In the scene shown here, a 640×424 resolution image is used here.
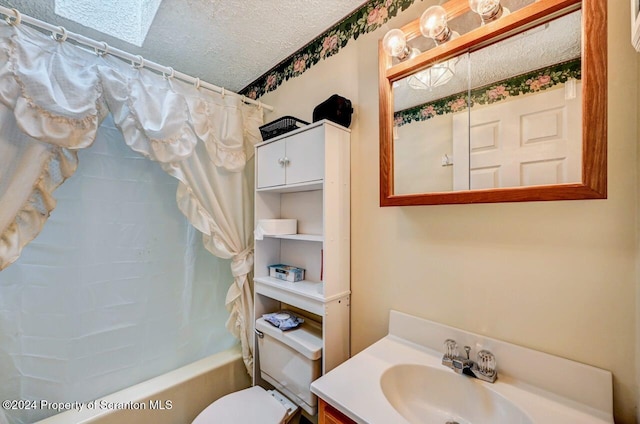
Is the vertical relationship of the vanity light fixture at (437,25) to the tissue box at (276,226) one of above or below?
above

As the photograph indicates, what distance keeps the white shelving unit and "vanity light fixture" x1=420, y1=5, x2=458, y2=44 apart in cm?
49

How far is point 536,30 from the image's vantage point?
775 mm

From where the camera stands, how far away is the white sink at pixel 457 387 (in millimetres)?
693

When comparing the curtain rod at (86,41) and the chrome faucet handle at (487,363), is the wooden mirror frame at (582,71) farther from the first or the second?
the curtain rod at (86,41)

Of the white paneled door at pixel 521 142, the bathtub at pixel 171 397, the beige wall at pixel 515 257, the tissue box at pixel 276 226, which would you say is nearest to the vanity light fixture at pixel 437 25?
the beige wall at pixel 515 257

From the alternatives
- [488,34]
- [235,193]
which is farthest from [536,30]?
[235,193]

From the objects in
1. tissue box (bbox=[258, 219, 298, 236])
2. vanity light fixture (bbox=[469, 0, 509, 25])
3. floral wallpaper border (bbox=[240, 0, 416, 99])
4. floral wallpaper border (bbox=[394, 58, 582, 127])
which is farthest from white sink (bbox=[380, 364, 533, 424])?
floral wallpaper border (bbox=[240, 0, 416, 99])

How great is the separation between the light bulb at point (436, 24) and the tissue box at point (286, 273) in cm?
124

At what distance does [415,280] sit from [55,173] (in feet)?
5.29

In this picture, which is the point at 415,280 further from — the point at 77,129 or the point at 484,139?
the point at 77,129

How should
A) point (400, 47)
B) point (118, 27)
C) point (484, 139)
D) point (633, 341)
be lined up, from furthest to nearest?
1. point (118, 27)
2. point (400, 47)
3. point (484, 139)
4. point (633, 341)

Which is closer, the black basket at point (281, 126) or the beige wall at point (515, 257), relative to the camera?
the beige wall at point (515, 257)

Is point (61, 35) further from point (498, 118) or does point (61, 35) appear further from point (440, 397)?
point (440, 397)

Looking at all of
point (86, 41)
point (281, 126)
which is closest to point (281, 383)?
point (281, 126)
